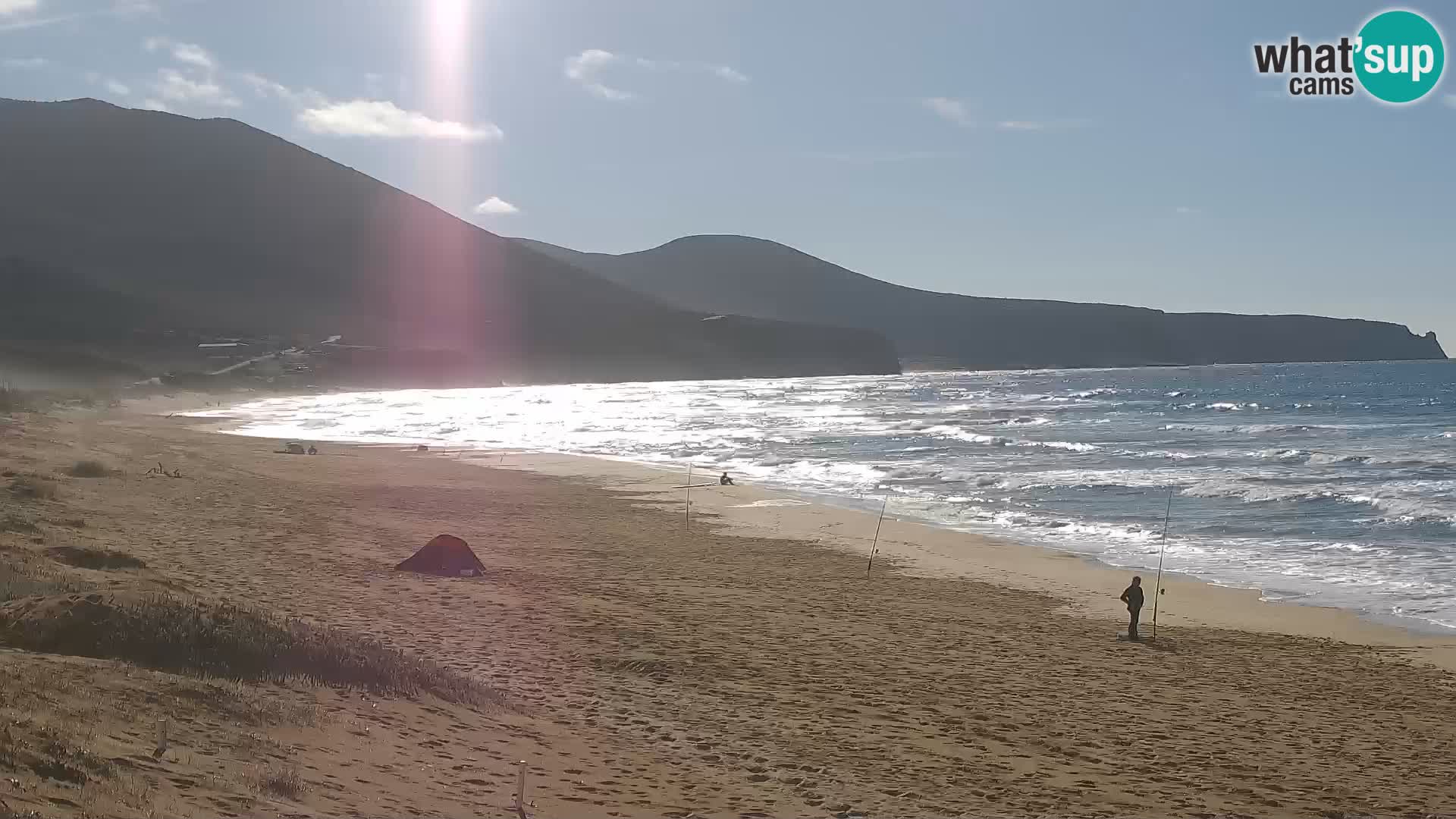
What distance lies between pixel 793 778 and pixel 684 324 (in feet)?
523

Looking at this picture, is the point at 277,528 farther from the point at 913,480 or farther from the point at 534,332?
the point at 534,332

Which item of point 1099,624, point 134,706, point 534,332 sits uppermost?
point 534,332

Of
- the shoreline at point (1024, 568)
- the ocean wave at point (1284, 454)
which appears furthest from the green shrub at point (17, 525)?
the ocean wave at point (1284, 454)

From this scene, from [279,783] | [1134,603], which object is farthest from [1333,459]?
[279,783]

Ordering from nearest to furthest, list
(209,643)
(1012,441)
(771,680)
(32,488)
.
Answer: (209,643), (771,680), (32,488), (1012,441)

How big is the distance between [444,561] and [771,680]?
6.43 metres

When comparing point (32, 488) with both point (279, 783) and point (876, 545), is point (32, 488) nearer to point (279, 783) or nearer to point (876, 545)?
point (279, 783)

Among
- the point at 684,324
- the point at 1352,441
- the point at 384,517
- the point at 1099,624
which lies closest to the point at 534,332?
the point at 684,324

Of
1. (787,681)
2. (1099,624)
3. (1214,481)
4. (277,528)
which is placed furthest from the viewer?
(1214,481)

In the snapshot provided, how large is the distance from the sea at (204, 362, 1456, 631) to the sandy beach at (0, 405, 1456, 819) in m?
3.28

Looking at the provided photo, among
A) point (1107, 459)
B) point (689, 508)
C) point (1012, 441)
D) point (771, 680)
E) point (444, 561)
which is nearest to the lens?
point (771, 680)

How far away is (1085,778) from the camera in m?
8.30

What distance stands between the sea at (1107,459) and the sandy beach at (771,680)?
328 cm

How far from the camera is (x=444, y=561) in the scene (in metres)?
15.4
